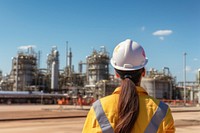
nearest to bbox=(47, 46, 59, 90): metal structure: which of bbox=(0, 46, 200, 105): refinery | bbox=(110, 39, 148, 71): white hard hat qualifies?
bbox=(0, 46, 200, 105): refinery

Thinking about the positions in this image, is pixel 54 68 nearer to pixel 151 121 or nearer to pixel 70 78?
pixel 70 78

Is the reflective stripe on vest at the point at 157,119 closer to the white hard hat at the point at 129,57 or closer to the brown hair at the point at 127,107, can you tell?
the brown hair at the point at 127,107

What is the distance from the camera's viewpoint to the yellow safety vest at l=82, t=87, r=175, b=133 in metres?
2.02

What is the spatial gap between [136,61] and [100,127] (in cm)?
55

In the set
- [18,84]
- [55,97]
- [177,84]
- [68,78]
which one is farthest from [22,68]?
[177,84]

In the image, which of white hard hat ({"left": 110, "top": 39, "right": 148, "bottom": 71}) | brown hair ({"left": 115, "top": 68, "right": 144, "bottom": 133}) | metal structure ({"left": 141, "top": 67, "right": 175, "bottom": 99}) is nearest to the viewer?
brown hair ({"left": 115, "top": 68, "right": 144, "bottom": 133})

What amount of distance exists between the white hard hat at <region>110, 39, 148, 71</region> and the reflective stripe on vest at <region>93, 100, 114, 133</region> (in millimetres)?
352

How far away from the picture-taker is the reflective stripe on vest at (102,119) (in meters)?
2.01

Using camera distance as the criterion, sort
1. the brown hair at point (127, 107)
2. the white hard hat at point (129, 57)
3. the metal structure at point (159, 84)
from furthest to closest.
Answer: the metal structure at point (159, 84)
the white hard hat at point (129, 57)
the brown hair at point (127, 107)

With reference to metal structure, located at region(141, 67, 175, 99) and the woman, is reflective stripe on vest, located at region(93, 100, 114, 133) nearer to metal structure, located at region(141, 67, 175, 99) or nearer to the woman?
the woman

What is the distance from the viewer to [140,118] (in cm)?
206

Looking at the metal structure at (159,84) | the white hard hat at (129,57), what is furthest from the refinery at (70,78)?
the white hard hat at (129,57)

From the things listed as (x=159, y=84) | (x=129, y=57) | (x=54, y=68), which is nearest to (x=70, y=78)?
(x=54, y=68)

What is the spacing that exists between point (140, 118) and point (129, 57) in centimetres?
45
